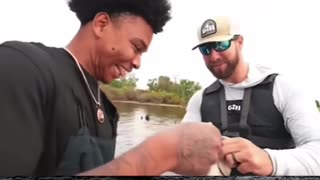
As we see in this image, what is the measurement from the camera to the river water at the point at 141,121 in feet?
5.54

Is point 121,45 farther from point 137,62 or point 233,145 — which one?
point 233,145

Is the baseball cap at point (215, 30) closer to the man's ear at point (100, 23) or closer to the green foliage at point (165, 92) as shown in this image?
the green foliage at point (165, 92)

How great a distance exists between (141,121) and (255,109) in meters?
0.47

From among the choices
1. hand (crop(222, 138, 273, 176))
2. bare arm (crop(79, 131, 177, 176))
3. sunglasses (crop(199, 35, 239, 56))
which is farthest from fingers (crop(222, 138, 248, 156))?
sunglasses (crop(199, 35, 239, 56))

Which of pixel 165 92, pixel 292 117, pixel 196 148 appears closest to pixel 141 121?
pixel 165 92

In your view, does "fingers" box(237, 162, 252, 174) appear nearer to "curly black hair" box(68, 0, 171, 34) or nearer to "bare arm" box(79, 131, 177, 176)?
"bare arm" box(79, 131, 177, 176)

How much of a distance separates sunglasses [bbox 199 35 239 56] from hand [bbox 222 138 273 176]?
1.23 feet

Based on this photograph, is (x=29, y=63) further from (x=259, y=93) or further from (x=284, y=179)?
(x=284, y=179)

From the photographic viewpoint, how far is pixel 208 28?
1.78 metres

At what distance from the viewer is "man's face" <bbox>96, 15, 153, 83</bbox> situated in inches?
60.6

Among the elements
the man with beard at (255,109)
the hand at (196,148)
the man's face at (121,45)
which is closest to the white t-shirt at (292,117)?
the man with beard at (255,109)

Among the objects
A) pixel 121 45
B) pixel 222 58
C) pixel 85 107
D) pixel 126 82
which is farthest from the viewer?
pixel 222 58

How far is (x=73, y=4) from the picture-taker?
1628mm

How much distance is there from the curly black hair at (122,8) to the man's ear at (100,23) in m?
0.02
